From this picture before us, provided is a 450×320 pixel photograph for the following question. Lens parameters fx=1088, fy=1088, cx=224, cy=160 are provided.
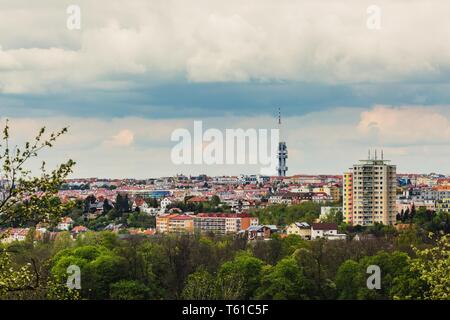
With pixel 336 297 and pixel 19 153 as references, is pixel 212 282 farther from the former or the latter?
pixel 19 153

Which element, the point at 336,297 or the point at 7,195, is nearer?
the point at 7,195

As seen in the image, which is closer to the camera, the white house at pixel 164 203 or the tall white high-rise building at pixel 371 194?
the tall white high-rise building at pixel 371 194

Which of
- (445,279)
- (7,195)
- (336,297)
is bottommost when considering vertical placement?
(336,297)

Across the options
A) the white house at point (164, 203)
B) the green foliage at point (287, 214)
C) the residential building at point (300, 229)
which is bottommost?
the residential building at point (300, 229)

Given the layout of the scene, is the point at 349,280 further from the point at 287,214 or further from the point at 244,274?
the point at 287,214

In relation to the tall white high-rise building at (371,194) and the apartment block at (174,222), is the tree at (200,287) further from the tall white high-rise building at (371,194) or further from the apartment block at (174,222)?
the tall white high-rise building at (371,194)

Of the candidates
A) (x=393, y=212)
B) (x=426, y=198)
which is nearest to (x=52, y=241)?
(x=393, y=212)

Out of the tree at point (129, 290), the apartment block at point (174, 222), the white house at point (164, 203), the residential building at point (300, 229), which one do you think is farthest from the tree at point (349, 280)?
the white house at point (164, 203)
